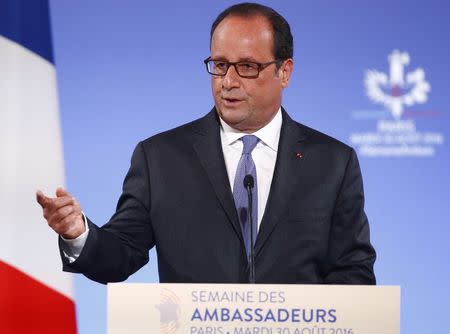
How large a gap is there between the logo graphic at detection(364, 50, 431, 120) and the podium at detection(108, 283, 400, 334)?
1848 millimetres

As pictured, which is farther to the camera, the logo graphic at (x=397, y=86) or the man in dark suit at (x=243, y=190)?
the logo graphic at (x=397, y=86)

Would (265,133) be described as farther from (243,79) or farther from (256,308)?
(256,308)

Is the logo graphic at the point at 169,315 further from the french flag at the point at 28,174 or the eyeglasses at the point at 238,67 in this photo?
the french flag at the point at 28,174

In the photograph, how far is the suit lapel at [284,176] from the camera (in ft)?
6.63

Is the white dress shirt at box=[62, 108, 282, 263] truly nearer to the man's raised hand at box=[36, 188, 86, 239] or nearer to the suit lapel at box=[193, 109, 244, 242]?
the suit lapel at box=[193, 109, 244, 242]

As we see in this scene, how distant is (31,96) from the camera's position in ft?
10.5

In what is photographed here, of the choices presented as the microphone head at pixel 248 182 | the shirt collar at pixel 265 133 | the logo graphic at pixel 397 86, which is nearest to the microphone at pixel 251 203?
the microphone head at pixel 248 182

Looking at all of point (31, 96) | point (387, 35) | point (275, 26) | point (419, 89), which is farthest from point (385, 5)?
point (31, 96)

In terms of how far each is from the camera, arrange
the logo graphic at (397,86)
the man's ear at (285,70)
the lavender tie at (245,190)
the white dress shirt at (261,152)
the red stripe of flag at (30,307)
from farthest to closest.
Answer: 1. the logo graphic at (397,86)
2. the red stripe of flag at (30,307)
3. the man's ear at (285,70)
4. the white dress shirt at (261,152)
5. the lavender tie at (245,190)

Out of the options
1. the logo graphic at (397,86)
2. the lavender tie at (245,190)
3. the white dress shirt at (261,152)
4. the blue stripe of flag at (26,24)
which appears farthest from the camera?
the logo graphic at (397,86)

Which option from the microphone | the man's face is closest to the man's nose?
the man's face

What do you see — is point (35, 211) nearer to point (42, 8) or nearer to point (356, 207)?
point (42, 8)

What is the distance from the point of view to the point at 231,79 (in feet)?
6.77

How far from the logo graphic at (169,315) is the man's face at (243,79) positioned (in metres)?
0.70
